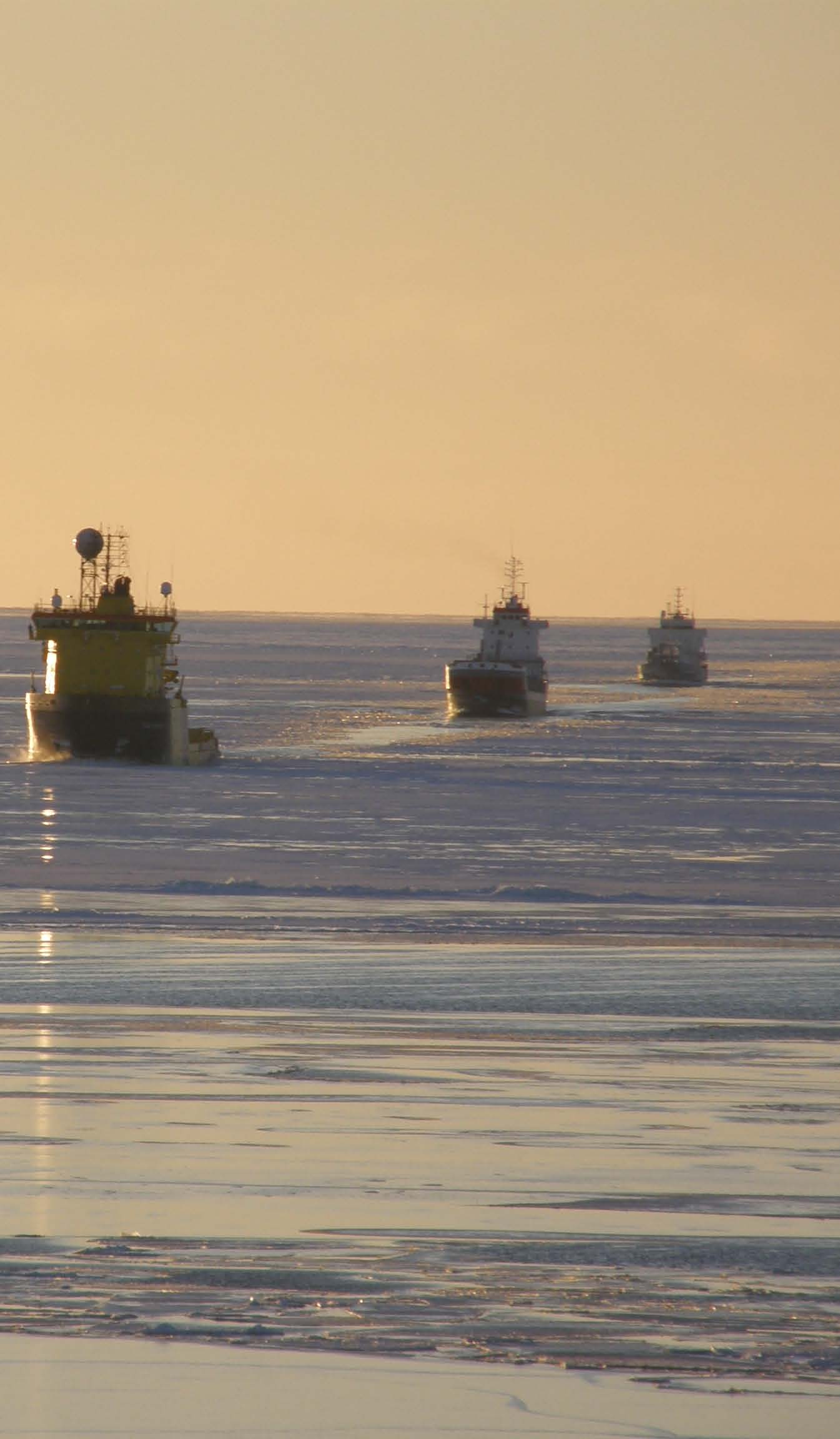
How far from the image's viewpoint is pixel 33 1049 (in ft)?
42.7

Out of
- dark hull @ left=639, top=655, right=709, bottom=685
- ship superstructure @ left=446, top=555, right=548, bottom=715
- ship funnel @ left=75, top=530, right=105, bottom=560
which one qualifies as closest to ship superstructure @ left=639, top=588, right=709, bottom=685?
dark hull @ left=639, top=655, right=709, bottom=685

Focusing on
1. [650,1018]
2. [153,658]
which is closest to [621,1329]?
[650,1018]

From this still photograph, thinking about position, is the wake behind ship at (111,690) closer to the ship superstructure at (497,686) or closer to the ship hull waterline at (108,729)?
the ship hull waterline at (108,729)

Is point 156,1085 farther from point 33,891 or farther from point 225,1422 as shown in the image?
point 33,891

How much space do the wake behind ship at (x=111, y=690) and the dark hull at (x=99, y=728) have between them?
2cm

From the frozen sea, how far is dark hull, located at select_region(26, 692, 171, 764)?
29422 millimetres

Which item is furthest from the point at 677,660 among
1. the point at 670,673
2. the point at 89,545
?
the point at 89,545

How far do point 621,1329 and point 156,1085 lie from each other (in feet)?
15.8

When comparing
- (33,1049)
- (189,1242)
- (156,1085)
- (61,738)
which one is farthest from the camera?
(61,738)

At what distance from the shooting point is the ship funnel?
65.1 metres

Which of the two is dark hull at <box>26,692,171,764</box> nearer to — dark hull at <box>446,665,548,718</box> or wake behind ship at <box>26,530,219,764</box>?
wake behind ship at <box>26,530,219,764</box>

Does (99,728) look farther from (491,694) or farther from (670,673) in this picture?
(670,673)

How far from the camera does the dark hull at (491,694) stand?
101938 millimetres

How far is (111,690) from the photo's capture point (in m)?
62.1
